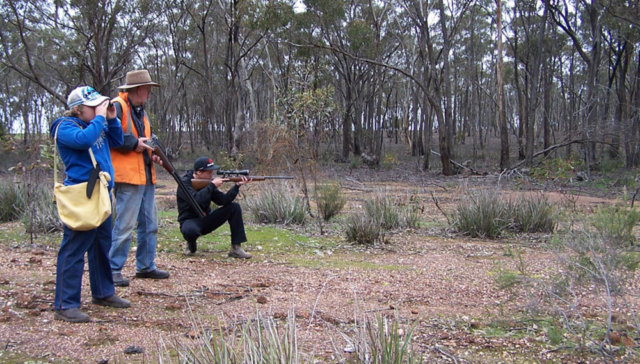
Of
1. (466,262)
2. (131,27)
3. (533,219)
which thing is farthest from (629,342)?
(131,27)

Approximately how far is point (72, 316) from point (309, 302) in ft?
5.80

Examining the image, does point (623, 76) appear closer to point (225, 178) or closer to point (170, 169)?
point (225, 178)

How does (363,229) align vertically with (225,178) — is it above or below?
below

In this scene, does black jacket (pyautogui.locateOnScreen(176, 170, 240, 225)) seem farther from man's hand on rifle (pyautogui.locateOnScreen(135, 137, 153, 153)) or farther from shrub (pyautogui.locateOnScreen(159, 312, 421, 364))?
shrub (pyautogui.locateOnScreen(159, 312, 421, 364))

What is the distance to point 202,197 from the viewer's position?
6145mm

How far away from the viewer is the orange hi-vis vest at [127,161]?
469cm

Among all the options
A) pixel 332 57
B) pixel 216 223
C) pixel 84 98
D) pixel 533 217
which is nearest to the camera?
pixel 84 98

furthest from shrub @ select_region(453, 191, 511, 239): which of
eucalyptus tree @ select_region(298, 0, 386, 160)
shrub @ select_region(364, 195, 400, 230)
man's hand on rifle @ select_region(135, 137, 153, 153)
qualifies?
eucalyptus tree @ select_region(298, 0, 386, 160)

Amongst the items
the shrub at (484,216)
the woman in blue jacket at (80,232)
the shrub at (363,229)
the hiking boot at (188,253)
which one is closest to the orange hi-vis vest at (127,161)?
the woman in blue jacket at (80,232)

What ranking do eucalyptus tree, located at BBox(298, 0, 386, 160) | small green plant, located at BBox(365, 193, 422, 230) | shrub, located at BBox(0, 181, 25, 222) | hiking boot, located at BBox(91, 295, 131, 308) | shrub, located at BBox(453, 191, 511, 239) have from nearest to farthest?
hiking boot, located at BBox(91, 295, 131, 308)
shrub, located at BBox(453, 191, 511, 239)
small green plant, located at BBox(365, 193, 422, 230)
shrub, located at BBox(0, 181, 25, 222)
eucalyptus tree, located at BBox(298, 0, 386, 160)

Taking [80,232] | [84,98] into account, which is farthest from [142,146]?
[80,232]

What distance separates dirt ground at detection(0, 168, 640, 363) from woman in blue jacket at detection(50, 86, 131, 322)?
138mm

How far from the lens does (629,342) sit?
3.31 m

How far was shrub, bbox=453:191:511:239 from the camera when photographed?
804cm
